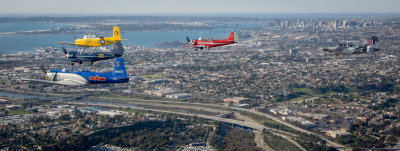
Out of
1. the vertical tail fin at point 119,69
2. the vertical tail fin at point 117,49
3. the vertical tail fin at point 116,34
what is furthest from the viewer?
the vertical tail fin at point 116,34

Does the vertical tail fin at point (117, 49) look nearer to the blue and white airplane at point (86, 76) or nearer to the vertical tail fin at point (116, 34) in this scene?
the vertical tail fin at point (116, 34)

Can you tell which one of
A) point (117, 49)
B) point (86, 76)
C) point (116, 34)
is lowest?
point (86, 76)

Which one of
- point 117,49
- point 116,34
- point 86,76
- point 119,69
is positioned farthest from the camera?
point 116,34

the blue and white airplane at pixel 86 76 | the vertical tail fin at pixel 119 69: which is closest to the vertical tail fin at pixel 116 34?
the blue and white airplane at pixel 86 76

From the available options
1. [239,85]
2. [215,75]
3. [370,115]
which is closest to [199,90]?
[239,85]

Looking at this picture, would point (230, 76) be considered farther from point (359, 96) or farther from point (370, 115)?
point (370, 115)

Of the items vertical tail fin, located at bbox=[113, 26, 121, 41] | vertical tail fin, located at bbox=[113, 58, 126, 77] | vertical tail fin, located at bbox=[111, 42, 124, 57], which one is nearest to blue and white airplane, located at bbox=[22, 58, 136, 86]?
vertical tail fin, located at bbox=[113, 58, 126, 77]

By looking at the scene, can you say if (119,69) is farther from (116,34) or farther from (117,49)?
(116,34)

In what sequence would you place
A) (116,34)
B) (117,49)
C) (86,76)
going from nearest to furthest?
(86,76) < (117,49) < (116,34)

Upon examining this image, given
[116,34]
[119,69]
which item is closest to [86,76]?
[119,69]

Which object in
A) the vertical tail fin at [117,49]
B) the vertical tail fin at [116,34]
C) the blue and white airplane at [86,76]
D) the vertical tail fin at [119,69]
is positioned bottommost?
the blue and white airplane at [86,76]
